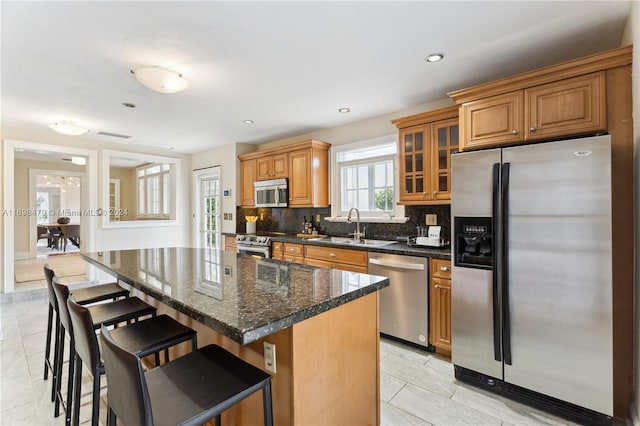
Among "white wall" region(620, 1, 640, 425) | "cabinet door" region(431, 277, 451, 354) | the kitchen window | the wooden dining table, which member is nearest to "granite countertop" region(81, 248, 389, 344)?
"cabinet door" region(431, 277, 451, 354)

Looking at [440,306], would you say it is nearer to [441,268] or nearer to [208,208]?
[441,268]

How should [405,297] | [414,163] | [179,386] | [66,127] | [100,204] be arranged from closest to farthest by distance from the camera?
[179,386] < [405,297] < [414,163] < [66,127] < [100,204]

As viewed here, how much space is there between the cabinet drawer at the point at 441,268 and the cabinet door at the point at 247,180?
3316 mm

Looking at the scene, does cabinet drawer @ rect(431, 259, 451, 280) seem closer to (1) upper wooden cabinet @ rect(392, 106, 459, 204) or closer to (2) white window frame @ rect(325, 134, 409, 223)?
(1) upper wooden cabinet @ rect(392, 106, 459, 204)

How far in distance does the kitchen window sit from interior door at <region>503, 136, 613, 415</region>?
6248 millimetres

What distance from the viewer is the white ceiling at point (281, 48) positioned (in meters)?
1.82

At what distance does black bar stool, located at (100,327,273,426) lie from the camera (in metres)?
0.86

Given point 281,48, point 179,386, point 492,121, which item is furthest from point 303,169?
point 179,386

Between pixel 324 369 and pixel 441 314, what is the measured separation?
1718 mm

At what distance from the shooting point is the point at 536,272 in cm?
201

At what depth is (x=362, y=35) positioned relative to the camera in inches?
82.0

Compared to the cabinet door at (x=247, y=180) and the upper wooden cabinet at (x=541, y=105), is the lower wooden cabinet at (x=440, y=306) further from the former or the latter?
the cabinet door at (x=247, y=180)

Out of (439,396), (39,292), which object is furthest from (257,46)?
(39,292)

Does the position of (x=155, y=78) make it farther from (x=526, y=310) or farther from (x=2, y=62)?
(x=526, y=310)
